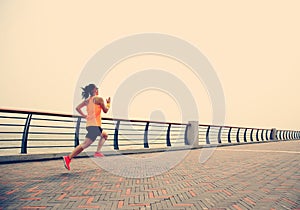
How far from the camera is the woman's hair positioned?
5.70 meters

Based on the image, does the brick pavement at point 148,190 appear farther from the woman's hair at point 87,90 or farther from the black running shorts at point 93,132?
the woman's hair at point 87,90

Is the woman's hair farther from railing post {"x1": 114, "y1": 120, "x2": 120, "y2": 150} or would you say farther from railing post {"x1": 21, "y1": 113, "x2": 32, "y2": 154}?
railing post {"x1": 114, "y1": 120, "x2": 120, "y2": 150}

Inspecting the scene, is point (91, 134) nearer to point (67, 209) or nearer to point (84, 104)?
point (84, 104)

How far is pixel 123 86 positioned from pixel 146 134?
858 centimetres

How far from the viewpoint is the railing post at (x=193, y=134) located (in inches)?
543

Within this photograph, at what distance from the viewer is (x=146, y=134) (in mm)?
11523

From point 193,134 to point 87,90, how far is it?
937cm

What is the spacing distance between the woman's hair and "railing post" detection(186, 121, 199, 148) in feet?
30.2

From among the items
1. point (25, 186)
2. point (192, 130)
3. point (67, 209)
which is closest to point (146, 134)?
point (192, 130)

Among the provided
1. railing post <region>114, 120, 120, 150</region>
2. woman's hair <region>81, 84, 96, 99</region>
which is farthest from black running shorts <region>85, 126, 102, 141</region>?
railing post <region>114, 120, 120, 150</region>

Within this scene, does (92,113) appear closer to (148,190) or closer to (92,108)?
(92,108)

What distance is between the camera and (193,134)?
13.9m

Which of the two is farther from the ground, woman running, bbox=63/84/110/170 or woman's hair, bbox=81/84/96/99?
woman's hair, bbox=81/84/96/99

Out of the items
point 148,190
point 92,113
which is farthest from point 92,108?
point 148,190
